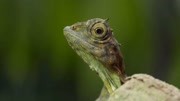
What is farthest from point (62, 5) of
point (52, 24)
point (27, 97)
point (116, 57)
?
point (116, 57)

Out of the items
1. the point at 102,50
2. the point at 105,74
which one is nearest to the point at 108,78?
the point at 105,74

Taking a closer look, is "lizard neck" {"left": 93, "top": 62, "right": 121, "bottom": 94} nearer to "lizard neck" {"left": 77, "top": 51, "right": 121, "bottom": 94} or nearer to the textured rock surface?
"lizard neck" {"left": 77, "top": 51, "right": 121, "bottom": 94}

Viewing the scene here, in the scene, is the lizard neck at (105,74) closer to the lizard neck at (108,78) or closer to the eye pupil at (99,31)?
the lizard neck at (108,78)

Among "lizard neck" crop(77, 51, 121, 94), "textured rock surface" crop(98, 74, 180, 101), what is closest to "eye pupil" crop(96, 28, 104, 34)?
"lizard neck" crop(77, 51, 121, 94)

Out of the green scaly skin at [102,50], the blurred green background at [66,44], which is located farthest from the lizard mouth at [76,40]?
the blurred green background at [66,44]

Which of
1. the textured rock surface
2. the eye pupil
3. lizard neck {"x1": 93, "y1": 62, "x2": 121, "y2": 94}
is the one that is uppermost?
the eye pupil

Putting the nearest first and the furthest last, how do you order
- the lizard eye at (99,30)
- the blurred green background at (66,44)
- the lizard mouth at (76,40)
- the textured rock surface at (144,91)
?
the textured rock surface at (144,91) < the lizard eye at (99,30) < the lizard mouth at (76,40) < the blurred green background at (66,44)
